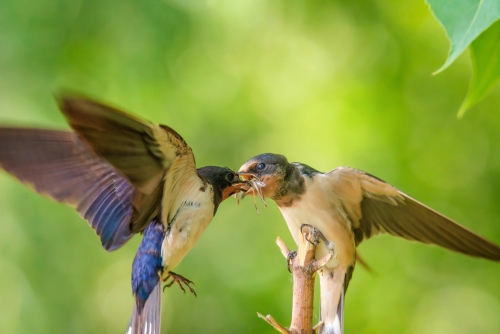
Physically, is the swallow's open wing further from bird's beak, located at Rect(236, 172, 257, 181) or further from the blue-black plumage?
bird's beak, located at Rect(236, 172, 257, 181)

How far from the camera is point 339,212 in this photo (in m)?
2.64

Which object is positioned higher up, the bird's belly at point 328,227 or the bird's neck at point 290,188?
the bird's neck at point 290,188

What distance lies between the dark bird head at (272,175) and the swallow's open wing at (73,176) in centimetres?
55

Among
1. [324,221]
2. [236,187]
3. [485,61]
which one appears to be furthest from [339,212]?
[485,61]

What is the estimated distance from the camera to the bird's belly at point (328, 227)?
99.5 inches

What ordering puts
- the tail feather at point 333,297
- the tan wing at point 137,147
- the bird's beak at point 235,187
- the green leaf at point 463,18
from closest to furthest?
1. the green leaf at point 463,18
2. the tan wing at point 137,147
3. the bird's beak at point 235,187
4. the tail feather at point 333,297

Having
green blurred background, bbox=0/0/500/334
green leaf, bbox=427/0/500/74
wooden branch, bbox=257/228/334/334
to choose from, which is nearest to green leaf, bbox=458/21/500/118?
green leaf, bbox=427/0/500/74

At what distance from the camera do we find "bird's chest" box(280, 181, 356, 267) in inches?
99.7

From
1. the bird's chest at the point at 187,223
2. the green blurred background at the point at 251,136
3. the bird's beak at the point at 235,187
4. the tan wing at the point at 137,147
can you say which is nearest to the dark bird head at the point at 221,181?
the bird's beak at the point at 235,187

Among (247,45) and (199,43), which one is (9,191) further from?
(247,45)

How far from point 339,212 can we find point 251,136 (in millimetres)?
1808

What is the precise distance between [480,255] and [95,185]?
1654 millimetres

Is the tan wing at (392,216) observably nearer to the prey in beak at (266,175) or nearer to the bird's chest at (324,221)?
the bird's chest at (324,221)

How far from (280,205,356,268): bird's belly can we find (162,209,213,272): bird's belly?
48cm
